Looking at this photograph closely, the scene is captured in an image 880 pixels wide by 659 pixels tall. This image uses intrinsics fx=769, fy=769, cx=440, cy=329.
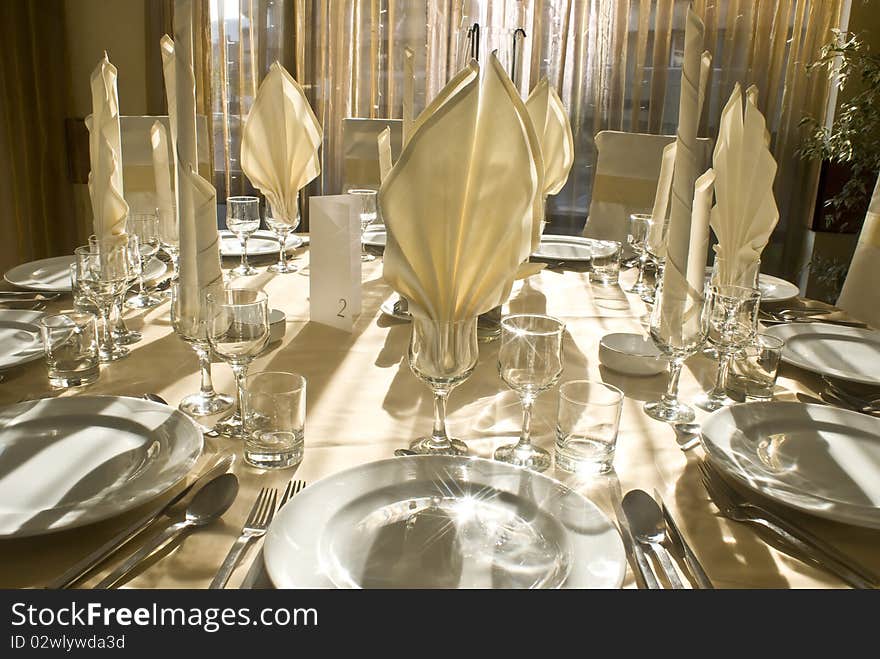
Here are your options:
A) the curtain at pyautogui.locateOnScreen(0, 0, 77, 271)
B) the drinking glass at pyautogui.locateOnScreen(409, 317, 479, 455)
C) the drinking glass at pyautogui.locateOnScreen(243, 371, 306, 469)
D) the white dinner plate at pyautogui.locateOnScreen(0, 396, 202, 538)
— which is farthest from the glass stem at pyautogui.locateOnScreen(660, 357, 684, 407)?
the curtain at pyautogui.locateOnScreen(0, 0, 77, 271)

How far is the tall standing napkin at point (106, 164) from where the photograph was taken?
1.40 metres

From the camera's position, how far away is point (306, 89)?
12.4ft

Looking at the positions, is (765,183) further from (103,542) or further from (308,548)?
(103,542)

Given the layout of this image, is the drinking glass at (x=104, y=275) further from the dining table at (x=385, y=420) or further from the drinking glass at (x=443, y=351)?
the drinking glass at (x=443, y=351)

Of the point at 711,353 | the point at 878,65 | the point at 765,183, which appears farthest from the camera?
the point at 878,65

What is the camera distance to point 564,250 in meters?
2.09

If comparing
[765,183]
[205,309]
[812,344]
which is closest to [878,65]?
[765,183]

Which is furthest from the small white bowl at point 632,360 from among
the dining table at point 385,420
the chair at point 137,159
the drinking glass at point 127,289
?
the chair at point 137,159

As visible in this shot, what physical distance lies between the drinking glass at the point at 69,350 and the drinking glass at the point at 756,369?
96 cm

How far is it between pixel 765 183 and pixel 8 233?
128 inches

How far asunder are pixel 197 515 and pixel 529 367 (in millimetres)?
400

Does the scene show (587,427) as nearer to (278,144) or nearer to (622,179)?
(278,144)

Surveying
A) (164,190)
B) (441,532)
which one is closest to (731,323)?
(441,532)
